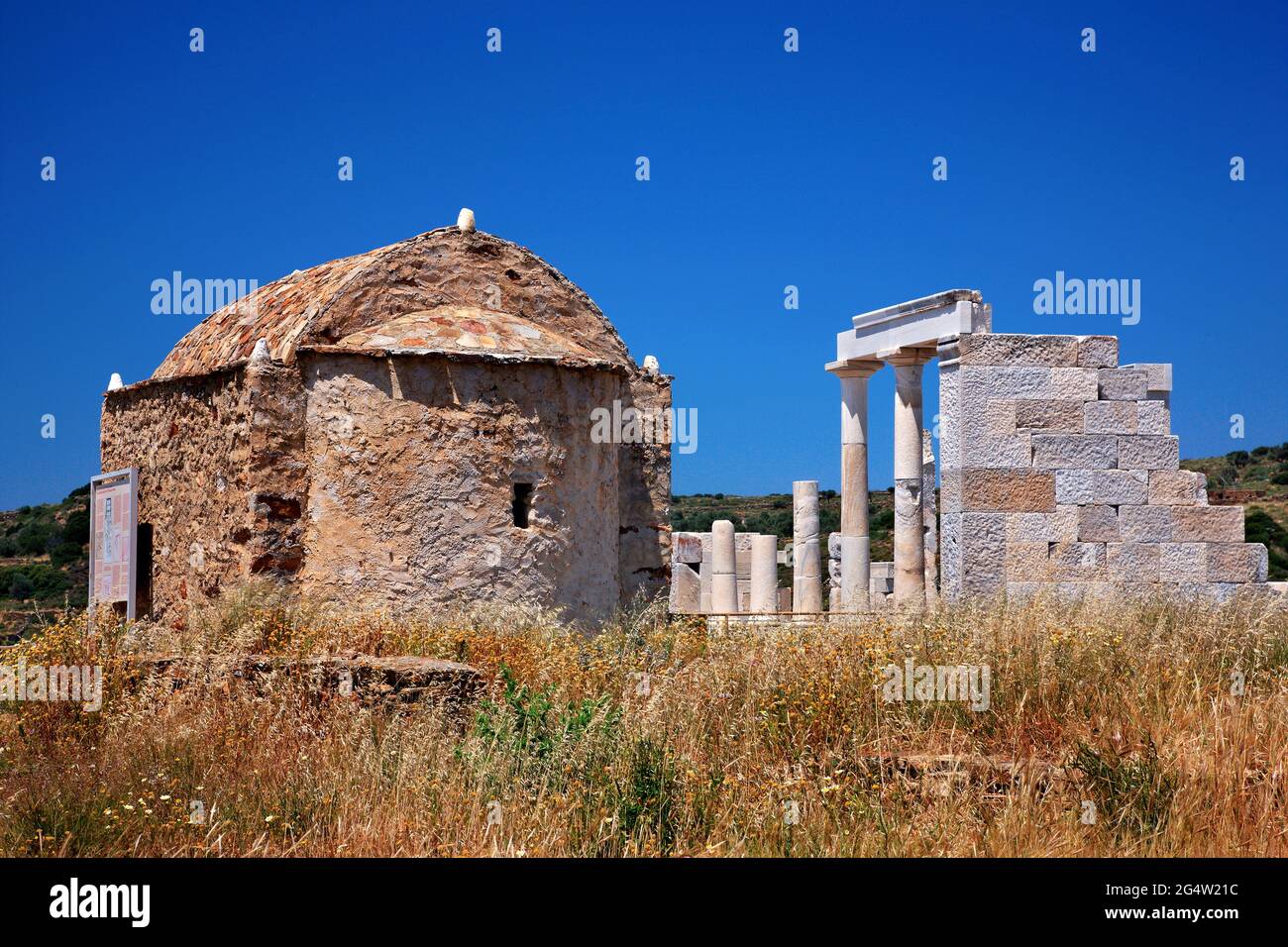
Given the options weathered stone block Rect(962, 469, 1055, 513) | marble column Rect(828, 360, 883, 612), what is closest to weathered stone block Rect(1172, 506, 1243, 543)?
weathered stone block Rect(962, 469, 1055, 513)

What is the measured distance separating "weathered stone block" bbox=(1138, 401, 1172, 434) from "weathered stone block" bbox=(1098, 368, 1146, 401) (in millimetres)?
82

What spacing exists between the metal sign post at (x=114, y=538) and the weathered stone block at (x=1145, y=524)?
8.67 metres

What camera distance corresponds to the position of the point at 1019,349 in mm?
10211

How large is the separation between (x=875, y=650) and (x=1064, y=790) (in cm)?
190

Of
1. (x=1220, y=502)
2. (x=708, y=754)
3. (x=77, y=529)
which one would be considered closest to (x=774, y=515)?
(x=1220, y=502)

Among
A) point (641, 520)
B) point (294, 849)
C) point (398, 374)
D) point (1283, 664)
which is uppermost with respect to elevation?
point (398, 374)

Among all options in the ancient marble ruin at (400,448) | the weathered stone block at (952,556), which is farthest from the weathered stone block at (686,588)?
the weathered stone block at (952,556)

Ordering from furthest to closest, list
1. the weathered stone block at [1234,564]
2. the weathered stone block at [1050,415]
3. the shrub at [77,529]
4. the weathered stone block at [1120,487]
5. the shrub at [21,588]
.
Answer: the shrub at [77,529]
the shrub at [21,588]
the weathered stone block at [1234,564]
the weathered stone block at [1120,487]
the weathered stone block at [1050,415]

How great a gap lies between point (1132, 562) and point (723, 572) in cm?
1348

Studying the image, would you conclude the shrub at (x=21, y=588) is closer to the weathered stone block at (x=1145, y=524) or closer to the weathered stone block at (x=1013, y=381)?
the weathered stone block at (x=1013, y=381)

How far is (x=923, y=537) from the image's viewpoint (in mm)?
19062

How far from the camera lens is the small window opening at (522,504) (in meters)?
11.3
